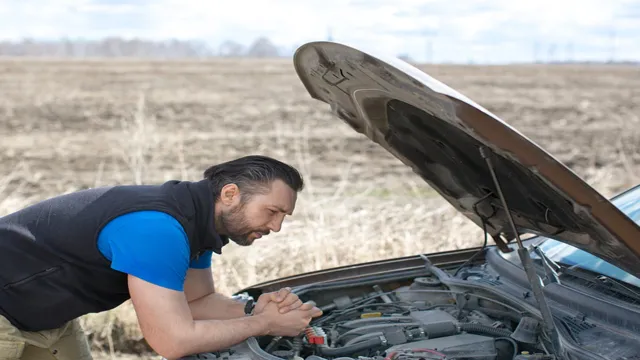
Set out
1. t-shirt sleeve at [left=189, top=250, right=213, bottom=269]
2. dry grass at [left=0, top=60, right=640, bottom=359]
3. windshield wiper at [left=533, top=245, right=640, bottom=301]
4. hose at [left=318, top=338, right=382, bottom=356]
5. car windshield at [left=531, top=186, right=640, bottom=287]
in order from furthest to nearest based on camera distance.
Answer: dry grass at [left=0, top=60, right=640, bottom=359] → t-shirt sleeve at [left=189, top=250, right=213, bottom=269] → car windshield at [left=531, top=186, right=640, bottom=287] → windshield wiper at [left=533, top=245, right=640, bottom=301] → hose at [left=318, top=338, right=382, bottom=356]

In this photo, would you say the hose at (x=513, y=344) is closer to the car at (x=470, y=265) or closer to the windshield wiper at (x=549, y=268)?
the car at (x=470, y=265)

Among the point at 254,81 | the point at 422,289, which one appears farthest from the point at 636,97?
the point at 422,289

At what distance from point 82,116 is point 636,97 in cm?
1911

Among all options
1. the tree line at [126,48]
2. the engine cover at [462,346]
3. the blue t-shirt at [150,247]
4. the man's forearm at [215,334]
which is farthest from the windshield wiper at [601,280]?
the tree line at [126,48]

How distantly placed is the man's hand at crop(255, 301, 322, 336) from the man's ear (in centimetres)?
46

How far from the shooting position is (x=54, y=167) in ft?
40.0

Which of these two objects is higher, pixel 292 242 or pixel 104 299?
pixel 104 299

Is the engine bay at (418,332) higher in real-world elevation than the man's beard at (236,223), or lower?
lower

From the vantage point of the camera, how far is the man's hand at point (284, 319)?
2.80 metres

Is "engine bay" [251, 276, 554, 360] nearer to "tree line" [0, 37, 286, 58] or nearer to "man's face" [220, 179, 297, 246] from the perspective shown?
"man's face" [220, 179, 297, 246]

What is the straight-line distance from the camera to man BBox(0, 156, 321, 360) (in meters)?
2.54

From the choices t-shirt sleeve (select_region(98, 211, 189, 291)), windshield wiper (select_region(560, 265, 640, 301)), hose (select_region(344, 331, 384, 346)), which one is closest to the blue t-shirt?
t-shirt sleeve (select_region(98, 211, 189, 291))

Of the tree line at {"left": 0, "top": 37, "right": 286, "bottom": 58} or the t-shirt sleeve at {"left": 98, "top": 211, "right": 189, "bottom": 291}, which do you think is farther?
the tree line at {"left": 0, "top": 37, "right": 286, "bottom": 58}

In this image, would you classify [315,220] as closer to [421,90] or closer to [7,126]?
[421,90]
